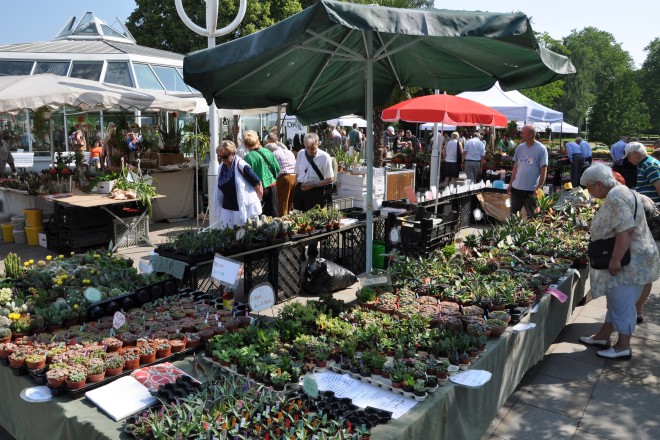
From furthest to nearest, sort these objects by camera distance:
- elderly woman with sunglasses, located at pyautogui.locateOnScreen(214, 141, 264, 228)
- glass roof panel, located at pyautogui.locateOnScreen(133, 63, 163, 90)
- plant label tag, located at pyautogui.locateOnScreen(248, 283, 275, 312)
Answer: glass roof panel, located at pyautogui.locateOnScreen(133, 63, 163, 90), elderly woman with sunglasses, located at pyautogui.locateOnScreen(214, 141, 264, 228), plant label tag, located at pyautogui.locateOnScreen(248, 283, 275, 312)

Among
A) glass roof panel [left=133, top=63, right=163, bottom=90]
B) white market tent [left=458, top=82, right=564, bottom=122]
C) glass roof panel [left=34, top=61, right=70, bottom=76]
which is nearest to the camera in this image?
white market tent [left=458, top=82, right=564, bottom=122]

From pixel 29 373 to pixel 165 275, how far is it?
1.60 metres

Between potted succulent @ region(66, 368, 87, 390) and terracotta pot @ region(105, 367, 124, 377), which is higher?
potted succulent @ region(66, 368, 87, 390)

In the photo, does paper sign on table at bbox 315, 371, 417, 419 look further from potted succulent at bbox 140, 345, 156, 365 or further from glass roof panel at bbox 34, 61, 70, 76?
glass roof panel at bbox 34, 61, 70, 76

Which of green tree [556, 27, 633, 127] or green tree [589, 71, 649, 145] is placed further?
green tree [556, 27, 633, 127]

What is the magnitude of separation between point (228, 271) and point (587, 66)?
227 feet

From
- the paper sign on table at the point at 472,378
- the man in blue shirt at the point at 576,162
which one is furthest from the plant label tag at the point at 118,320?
the man in blue shirt at the point at 576,162

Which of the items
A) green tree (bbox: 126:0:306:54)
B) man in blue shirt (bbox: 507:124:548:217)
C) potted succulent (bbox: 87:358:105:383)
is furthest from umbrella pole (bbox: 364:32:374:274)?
green tree (bbox: 126:0:306:54)

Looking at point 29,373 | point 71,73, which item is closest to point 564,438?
point 29,373

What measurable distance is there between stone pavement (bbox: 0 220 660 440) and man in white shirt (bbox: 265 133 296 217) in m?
4.43

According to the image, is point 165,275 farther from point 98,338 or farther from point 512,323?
point 512,323

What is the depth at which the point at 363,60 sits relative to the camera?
4473mm

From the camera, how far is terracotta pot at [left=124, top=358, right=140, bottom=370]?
2.95 metres

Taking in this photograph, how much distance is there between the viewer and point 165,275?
4461mm
